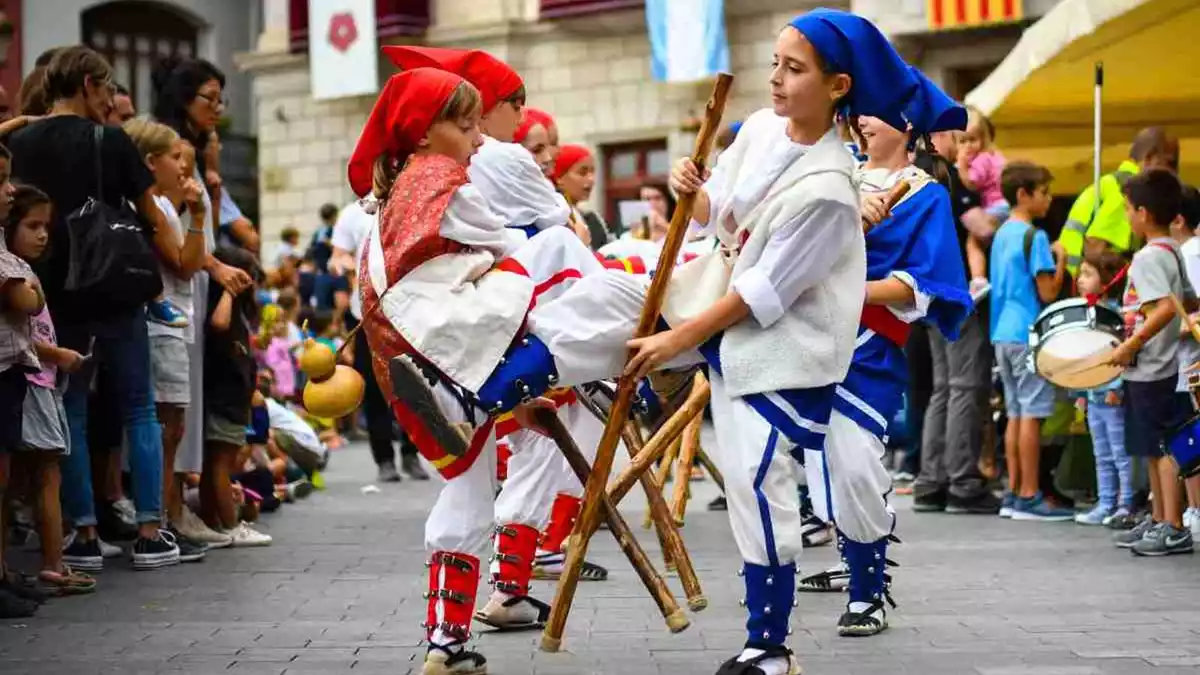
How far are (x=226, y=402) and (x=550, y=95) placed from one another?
18700mm

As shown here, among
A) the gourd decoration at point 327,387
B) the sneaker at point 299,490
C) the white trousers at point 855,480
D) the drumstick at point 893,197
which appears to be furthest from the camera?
the sneaker at point 299,490

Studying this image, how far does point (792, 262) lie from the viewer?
213 inches

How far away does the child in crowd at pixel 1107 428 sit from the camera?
996cm

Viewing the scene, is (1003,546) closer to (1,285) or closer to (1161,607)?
(1161,607)

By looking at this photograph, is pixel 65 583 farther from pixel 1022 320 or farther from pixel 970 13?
pixel 970 13

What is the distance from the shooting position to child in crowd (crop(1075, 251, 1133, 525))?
A: 32.7ft

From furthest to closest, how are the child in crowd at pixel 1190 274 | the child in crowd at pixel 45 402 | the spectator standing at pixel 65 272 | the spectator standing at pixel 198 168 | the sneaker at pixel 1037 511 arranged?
1. the sneaker at pixel 1037 511
2. the spectator standing at pixel 198 168
3. the child in crowd at pixel 1190 274
4. the spectator standing at pixel 65 272
5. the child in crowd at pixel 45 402

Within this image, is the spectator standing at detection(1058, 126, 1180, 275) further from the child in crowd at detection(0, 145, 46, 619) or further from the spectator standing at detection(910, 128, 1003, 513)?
the child in crowd at detection(0, 145, 46, 619)

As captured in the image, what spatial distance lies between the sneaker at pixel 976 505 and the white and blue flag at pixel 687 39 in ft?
46.9

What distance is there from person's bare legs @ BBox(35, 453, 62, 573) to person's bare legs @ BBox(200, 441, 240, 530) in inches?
74.9

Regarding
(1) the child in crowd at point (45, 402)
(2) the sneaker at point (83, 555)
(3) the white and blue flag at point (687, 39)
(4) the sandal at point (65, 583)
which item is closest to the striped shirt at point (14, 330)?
(1) the child in crowd at point (45, 402)

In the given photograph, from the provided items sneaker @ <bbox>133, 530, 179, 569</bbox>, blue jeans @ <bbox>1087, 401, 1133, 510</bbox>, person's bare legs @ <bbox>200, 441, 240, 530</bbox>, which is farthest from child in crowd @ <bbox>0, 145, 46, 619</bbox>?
blue jeans @ <bbox>1087, 401, 1133, 510</bbox>

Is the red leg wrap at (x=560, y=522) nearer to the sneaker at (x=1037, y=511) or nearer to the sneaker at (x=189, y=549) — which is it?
the sneaker at (x=189, y=549)

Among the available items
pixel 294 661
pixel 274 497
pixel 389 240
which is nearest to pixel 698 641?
pixel 294 661
